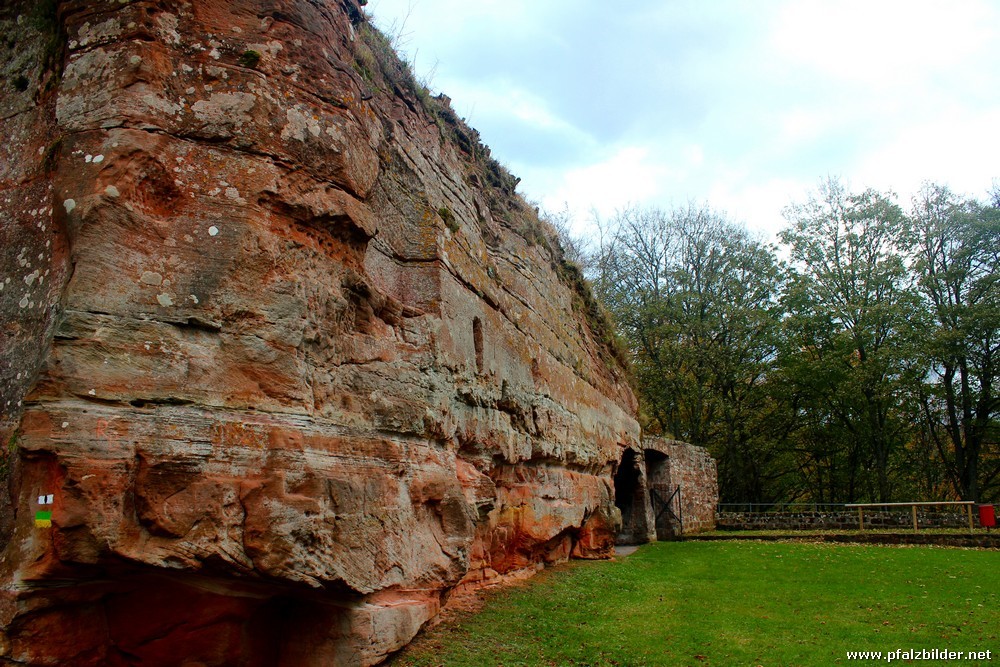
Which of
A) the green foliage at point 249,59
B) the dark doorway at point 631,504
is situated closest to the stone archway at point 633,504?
the dark doorway at point 631,504

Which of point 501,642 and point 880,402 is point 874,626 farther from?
point 880,402

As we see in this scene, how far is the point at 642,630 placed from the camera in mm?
7383

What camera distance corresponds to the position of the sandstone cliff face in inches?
163

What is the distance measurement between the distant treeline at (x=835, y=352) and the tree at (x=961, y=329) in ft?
0.17

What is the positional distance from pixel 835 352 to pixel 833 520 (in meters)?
6.68

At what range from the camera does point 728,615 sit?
822cm

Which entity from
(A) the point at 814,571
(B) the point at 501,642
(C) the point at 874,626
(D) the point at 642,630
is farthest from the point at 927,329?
(B) the point at 501,642

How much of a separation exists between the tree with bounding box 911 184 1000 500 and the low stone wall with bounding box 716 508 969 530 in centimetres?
469

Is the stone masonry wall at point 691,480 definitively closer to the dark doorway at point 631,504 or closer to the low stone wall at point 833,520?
the low stone wall at point 833,520

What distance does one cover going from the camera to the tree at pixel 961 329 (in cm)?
2283

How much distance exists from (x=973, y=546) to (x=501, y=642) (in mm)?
13082

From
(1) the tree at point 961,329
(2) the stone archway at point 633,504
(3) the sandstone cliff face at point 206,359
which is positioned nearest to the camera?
(3) the sandstone cliff face at point 206,359

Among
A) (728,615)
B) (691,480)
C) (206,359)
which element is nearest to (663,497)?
(691,480)

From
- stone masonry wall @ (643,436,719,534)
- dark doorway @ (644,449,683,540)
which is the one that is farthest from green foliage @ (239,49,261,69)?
dark doorway @ (644,449,683,540)
